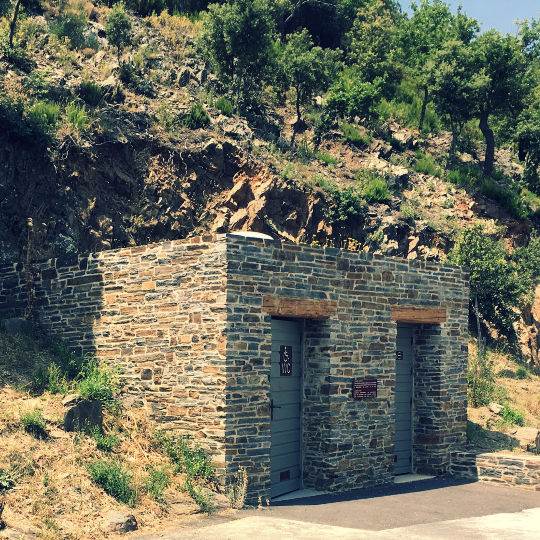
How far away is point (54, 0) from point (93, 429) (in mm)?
21667

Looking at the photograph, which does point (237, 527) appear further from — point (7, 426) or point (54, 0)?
point (54, 0)

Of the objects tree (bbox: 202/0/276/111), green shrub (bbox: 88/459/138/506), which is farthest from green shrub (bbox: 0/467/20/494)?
tree (bbox: 202/0/276/111)

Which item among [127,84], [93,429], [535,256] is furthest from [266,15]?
[93,429]

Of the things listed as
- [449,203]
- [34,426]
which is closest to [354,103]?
[449,203]

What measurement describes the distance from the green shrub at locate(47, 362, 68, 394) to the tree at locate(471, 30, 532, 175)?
2222 cm

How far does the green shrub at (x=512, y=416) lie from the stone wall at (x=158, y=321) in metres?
10.3

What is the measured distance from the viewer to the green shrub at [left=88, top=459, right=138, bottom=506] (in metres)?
10.6

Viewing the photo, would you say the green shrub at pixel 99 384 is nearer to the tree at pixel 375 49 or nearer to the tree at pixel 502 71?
the tree at pixel 502 71

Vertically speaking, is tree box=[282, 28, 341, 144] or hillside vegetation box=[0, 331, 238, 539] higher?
tree box=[282, 28, 341, 144]

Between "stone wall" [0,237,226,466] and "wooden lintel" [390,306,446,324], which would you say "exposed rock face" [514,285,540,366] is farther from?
"stone wall" [0,237,226,466]

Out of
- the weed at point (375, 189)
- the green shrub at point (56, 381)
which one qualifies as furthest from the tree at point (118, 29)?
the green shrub at point (56, 381)

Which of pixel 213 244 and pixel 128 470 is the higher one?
pixel 213 244

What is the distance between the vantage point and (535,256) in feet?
86.5

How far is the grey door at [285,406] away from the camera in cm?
1296
